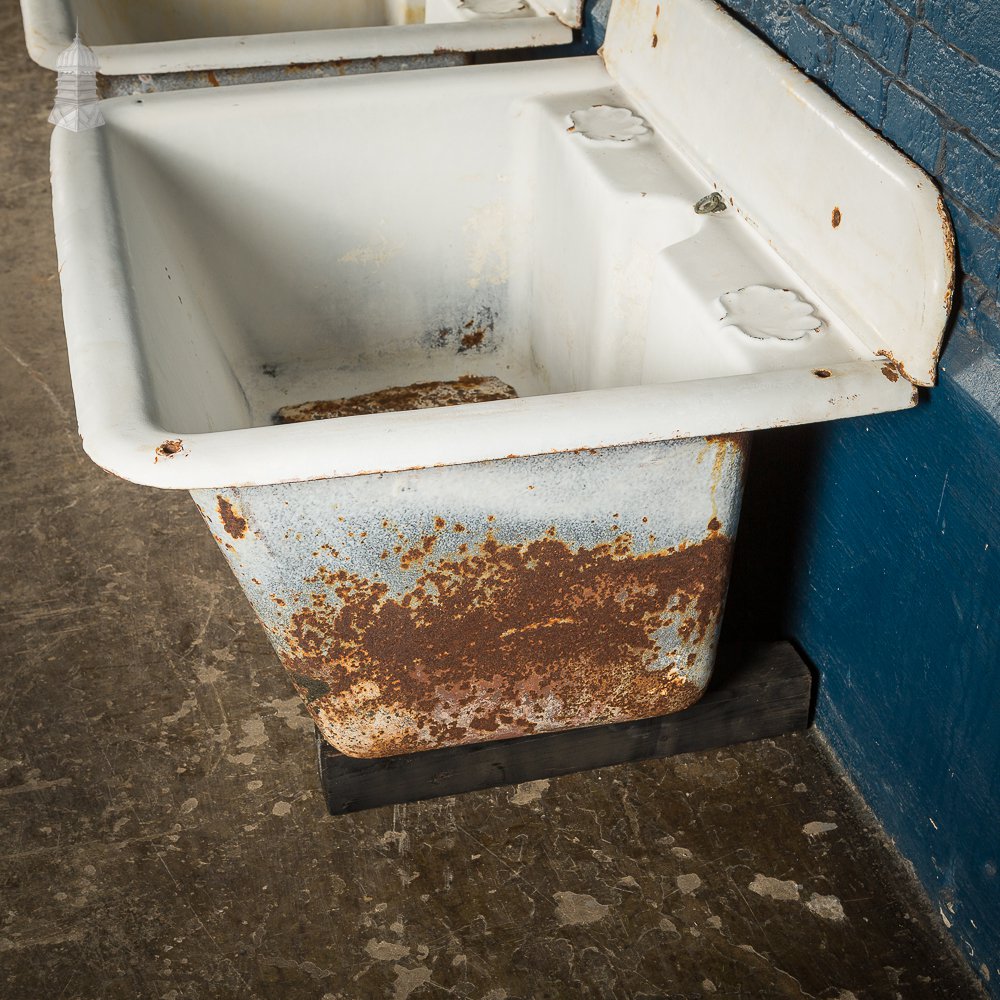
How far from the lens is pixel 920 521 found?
129 centimetres

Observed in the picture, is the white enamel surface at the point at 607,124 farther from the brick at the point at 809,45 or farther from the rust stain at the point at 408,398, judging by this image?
the rust stain at the point at 408,398

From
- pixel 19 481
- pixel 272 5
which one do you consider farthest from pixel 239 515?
pixel 272 5

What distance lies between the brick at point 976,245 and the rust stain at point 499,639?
1.31 ft

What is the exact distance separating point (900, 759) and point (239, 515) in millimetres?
870

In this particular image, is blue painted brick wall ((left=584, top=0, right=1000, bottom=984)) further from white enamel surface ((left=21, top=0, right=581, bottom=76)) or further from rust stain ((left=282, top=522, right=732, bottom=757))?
white enamel surface ((left=21, top=0, right=581, bottom=76))

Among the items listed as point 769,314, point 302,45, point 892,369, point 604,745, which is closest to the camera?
point 892,369

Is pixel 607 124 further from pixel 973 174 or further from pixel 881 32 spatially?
pixel 973 174

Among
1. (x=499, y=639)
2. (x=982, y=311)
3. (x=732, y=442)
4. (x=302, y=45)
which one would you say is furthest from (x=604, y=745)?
(x=302, y=45)

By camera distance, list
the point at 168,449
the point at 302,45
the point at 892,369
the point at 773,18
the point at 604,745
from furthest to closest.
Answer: the point at 302,45 → the point at 604,745 → the point at 773,18 → the point at 892,369 → the point at 168,449

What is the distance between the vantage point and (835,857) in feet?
4.87

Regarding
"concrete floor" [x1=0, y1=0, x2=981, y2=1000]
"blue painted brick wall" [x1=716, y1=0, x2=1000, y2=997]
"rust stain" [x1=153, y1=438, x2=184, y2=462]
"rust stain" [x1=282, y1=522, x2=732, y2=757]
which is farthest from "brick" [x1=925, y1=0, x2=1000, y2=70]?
"concrete floor" [x1=0, y1=0, x2=981, y2=1000]

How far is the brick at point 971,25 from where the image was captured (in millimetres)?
1058

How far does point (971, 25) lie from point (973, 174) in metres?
0.14

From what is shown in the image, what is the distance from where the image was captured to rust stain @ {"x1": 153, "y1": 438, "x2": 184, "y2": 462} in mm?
1043
